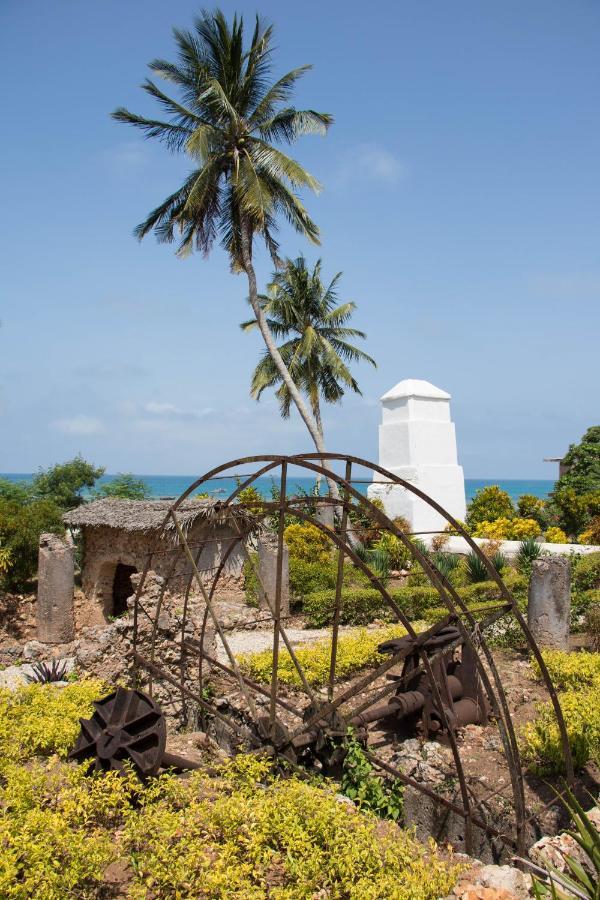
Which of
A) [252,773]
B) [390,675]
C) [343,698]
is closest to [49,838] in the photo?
[252,773]

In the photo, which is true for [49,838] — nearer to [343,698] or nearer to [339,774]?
[343,698]

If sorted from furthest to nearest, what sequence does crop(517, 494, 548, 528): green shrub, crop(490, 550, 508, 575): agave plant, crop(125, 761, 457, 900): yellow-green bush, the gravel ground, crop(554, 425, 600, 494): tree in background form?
crop(554, 425, 600, 494): tree in background < crop(517, 494, 548, 528): green shrub < crop(490, 550, 508, 575): agave plant < the gravel ground < crop(125, 761, 457, 900): yellow-green bush

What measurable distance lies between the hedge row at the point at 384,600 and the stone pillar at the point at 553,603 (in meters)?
2.55

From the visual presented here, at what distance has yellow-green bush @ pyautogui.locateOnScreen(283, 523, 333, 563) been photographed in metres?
18.3

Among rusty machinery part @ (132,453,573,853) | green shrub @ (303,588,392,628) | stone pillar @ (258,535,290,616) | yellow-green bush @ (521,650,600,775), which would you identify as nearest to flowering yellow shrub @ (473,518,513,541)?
green shrub @ (303,588,392,628)

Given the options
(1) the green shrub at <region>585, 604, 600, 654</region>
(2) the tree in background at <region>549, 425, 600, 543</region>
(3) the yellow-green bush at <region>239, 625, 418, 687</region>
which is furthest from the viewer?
(2) the tree in background at <region>549, 425, 600, 543</region>

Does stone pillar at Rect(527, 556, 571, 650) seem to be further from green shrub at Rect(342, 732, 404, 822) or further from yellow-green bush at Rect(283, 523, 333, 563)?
yellow-green bush at Rect(283, 523, 333, 563)

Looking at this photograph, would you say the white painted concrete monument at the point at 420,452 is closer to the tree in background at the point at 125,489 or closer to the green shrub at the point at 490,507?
the green shrub at the point at 490,507

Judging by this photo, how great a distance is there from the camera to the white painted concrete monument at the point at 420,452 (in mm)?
25062

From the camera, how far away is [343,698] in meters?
6.22

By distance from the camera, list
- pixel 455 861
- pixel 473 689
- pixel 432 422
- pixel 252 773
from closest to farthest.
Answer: pixel 455 861, pixel 252 773, pixel 473 689, pixel 432 422

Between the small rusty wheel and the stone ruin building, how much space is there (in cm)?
991

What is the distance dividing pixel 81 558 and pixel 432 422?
1408 cm

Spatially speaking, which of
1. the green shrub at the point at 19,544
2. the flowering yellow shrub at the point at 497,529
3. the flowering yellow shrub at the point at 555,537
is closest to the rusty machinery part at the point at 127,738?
the green shrub at the point at 19,544
